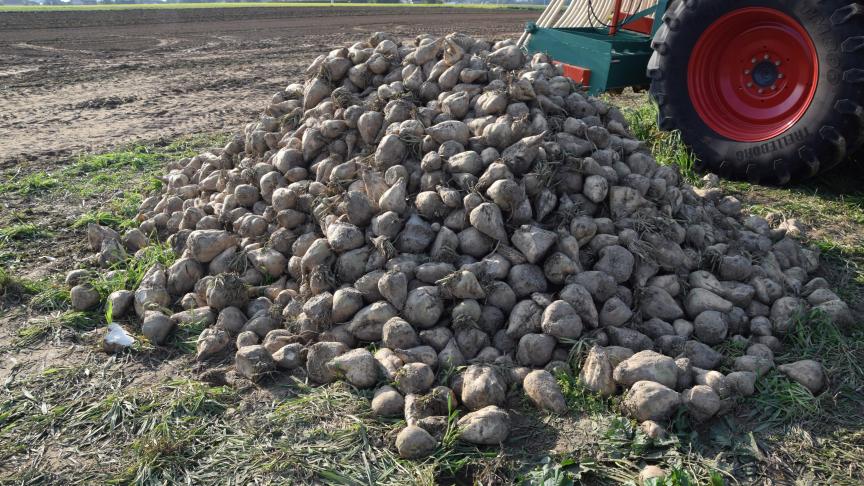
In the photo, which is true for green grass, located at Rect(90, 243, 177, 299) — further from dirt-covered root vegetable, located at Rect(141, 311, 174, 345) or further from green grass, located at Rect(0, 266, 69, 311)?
dirt-covered root vegetable, located at Rect(141, 311, 174, 345)

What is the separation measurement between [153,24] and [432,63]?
16.6 metres

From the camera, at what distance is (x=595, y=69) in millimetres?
5891

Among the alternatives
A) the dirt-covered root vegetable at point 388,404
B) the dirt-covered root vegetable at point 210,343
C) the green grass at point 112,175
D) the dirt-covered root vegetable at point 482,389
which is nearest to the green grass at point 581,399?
the dirt-covered root vegetable at point 482,389

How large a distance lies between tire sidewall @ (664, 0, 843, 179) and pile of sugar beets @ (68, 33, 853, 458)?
0.68m

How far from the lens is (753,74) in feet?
16.0

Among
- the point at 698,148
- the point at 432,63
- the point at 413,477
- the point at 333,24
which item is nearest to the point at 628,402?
the point at 413,477

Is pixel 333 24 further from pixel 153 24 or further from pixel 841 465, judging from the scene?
pixel 841 465

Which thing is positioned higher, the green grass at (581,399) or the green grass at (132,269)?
the green grass at (581,399)

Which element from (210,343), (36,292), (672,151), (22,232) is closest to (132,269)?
(36,292)

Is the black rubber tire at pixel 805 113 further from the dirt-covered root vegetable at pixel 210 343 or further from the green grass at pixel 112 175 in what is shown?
the green grass at pixel 112 175

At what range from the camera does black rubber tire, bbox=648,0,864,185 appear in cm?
427

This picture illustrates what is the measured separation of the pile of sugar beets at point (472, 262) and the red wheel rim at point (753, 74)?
37.0 inches

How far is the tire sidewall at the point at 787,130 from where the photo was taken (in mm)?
4332

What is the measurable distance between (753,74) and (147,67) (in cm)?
990
